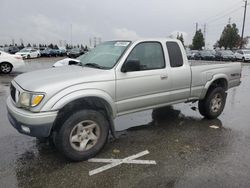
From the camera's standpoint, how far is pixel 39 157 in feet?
13.8

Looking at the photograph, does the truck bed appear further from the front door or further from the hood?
the hood

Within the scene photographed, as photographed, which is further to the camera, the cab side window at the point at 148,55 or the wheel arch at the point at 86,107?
the cab side window at the point at 148,55

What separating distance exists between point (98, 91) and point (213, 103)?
3305 millimetres

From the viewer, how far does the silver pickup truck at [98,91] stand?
12.0ft

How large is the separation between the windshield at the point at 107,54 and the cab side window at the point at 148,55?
0.69 feet

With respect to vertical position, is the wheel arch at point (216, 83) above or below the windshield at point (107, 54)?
below

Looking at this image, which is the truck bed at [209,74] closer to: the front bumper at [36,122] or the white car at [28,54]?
the front bumper at [36,122]

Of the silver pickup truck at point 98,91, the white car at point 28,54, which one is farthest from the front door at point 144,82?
the white car at point 28,54

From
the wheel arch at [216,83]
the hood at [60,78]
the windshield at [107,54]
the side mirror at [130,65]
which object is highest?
the windshield at [107,54]

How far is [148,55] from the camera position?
4855mm

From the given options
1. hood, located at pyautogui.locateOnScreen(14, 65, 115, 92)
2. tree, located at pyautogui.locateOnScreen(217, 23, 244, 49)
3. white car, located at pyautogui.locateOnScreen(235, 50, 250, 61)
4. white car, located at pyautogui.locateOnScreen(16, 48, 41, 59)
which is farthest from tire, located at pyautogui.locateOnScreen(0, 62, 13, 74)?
tree, located at pyautogui.locateOnScreen(217, 23, 244, 49)

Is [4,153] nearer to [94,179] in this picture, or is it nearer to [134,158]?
[94,179]

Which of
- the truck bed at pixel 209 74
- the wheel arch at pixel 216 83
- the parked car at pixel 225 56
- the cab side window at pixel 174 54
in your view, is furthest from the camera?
the parked car at pixel 225 56

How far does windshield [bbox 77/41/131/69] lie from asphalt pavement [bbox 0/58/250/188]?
4.83 feet
